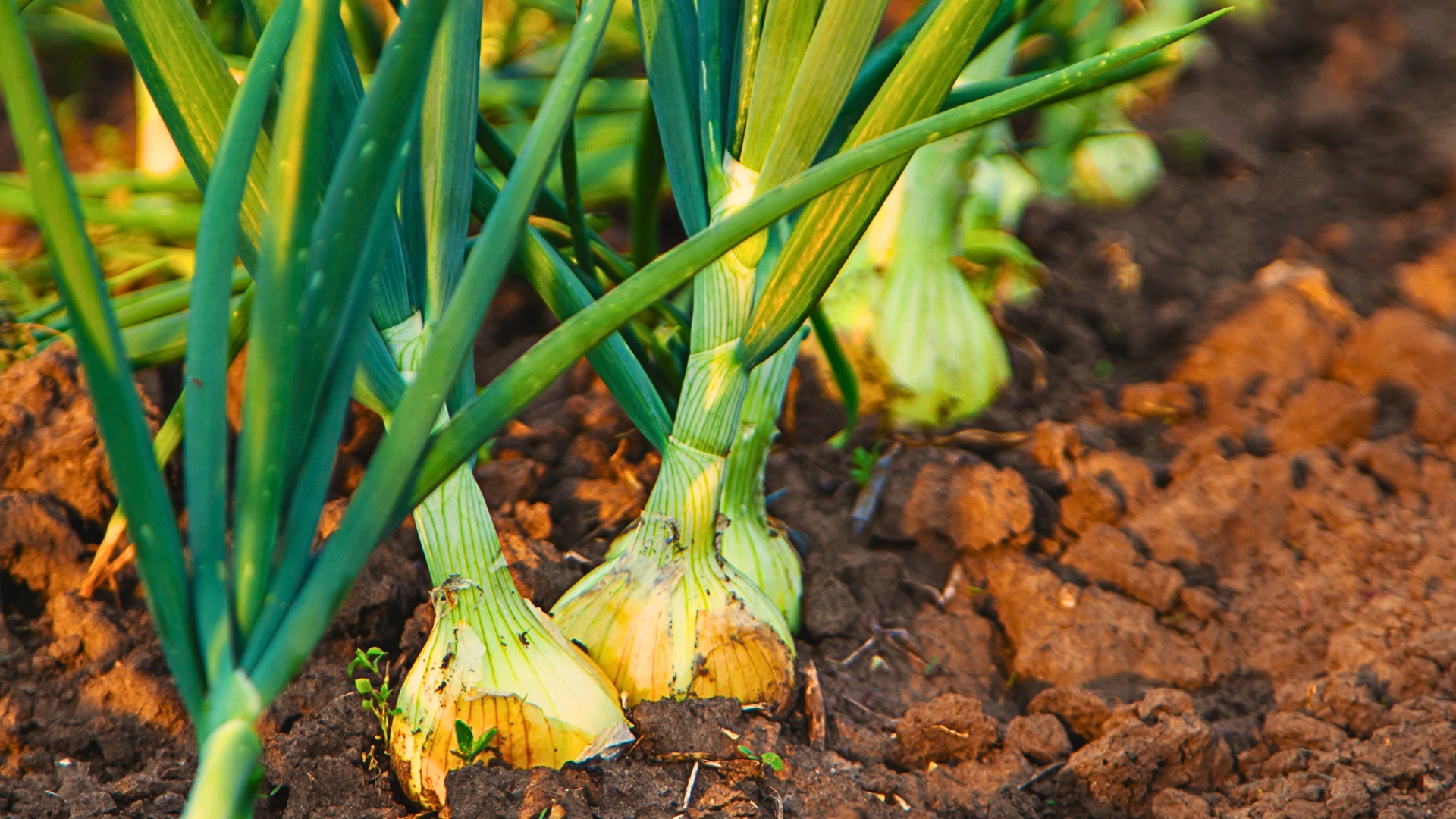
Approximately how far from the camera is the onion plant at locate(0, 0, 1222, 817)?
0.55 metres

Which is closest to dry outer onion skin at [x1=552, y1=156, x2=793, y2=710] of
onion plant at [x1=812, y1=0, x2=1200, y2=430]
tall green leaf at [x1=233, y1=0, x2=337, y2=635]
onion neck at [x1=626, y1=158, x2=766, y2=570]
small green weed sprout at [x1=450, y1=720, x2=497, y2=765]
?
onion neck at [x1=626, y1=158, x2=766, y2=570]

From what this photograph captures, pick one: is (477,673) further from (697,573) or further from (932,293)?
(932,293)

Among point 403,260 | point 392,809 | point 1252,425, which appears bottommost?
point 1252,425

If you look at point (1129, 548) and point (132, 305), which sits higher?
point (132, 305)

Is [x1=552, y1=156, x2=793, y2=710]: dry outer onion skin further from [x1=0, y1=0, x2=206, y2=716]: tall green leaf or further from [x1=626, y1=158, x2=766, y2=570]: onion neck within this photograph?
[x1=0, y1=0, x2=206, y2=716]: tall green leaf

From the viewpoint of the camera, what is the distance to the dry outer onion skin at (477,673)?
0.82m

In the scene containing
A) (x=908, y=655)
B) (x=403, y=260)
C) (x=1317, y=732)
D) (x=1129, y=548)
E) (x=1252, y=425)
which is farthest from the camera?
(x=1252, y=425)

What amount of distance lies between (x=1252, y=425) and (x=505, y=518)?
1077mm

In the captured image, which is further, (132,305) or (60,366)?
(60,366)

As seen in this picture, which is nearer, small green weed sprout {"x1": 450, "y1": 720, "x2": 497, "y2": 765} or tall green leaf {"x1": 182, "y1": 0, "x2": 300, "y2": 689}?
tall green leaf {"x1": 182, "y1": 0, "x2": 300, "y2": 689}

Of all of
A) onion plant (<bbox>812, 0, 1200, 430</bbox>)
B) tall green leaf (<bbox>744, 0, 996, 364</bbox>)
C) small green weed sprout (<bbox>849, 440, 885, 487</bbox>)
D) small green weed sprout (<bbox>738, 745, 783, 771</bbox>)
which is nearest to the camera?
tall green leaf (<bbox>744, 0, 996, 364</bbox>)

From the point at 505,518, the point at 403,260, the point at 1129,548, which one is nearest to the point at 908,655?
the point at 1129,548

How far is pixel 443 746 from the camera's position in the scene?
32.8 inches

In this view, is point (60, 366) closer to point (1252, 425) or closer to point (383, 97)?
point (383, 97)
